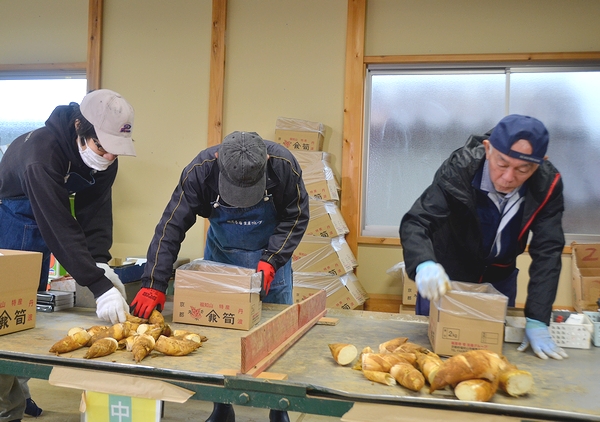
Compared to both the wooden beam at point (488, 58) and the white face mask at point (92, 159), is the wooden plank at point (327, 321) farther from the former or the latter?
the wooden beam at point (488, 58)

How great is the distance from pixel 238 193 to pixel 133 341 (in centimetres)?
68

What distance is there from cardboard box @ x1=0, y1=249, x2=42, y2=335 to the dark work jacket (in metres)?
1.38

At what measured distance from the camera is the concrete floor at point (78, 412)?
2.84 m

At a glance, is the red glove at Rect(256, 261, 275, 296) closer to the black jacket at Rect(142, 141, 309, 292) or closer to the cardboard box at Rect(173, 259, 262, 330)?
the black jacket at Rect(142, 141, 309, 292)

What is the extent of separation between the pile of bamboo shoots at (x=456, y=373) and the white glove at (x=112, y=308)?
95cm

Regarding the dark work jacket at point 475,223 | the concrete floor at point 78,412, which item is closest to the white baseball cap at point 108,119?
the dark work jacket at point 475,223

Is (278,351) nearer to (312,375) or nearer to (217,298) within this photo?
(312,375)

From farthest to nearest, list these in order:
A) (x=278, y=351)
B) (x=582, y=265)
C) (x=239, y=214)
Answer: (x=582, y=265) < (x=239, y=214) < (x=278, y=351)

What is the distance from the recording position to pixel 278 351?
160 cm

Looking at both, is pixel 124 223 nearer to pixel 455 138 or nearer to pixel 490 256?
pixel 455 138

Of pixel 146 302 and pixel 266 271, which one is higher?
pixel 266 271

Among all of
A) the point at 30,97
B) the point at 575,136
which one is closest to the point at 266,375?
the point at 575,136

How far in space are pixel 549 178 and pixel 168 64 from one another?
376cm

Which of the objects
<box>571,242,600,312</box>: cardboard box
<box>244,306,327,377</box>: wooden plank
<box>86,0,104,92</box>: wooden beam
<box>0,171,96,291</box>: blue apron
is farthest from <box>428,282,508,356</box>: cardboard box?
<box>86,0,104,92</box>: wooden beam
